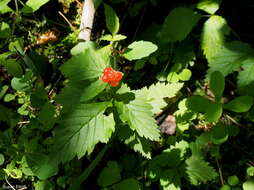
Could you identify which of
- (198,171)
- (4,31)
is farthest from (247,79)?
(4,31)

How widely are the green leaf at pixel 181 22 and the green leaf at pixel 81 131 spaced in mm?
871

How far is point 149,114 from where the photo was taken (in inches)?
63.4

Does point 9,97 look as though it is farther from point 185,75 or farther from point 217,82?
point 217,82

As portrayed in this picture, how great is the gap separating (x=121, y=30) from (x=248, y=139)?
130 centimetres

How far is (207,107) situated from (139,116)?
0.55 m

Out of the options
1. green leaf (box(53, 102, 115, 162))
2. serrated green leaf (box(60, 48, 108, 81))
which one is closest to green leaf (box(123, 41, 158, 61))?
serrated green leaf (box(60, 48, 108, 81))

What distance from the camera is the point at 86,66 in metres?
1.69

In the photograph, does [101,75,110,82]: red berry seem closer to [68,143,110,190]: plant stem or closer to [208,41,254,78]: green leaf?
[68,143,110,190]: plant stem

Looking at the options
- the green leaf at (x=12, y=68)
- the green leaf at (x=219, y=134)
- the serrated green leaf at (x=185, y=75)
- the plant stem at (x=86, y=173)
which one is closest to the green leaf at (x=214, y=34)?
the serrated green leaf at (x=185, y=75)

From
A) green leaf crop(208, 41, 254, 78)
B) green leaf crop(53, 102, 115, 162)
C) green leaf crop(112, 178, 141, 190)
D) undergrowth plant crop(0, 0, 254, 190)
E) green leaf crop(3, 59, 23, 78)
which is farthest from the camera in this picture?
green leaf crop(208, 41, 254, 78)

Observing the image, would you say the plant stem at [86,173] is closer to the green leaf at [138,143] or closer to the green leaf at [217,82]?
the green leaf at [138,143]

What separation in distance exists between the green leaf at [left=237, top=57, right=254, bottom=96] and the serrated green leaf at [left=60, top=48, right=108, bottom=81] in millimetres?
921

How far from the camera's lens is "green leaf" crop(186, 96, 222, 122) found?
192cm

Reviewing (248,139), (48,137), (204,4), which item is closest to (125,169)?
(48,137)
